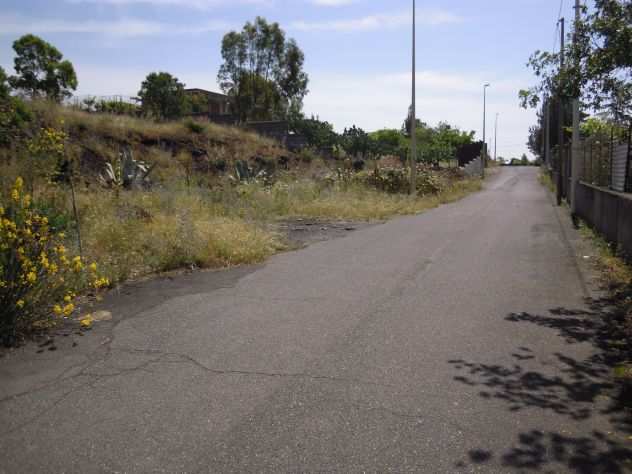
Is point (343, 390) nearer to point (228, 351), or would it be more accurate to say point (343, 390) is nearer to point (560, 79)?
point (228, 351)

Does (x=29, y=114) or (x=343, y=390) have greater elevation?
(x=29, y=114)

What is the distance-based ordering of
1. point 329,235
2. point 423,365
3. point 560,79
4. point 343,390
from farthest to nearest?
point 329,235 → point 560,79 → point 423,365 → point 343,390

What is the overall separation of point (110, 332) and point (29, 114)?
1643 cm

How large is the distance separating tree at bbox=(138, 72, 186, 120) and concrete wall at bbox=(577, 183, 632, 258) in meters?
47.3

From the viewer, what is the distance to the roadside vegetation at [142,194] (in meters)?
6.13

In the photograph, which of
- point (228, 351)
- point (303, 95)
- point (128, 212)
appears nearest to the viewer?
point (228, 351)

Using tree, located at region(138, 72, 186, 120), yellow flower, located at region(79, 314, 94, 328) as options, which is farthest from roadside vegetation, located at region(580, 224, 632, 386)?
tree, located at region(138, 72, 186, 120)

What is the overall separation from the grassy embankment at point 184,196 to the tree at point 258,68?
89.7ft

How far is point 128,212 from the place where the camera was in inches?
461

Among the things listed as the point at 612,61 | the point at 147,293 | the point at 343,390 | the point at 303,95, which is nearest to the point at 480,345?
the point at 343,390

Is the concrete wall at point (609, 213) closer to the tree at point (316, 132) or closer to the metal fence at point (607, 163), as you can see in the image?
the metal fence at point (607, 163)

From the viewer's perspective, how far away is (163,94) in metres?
57.7

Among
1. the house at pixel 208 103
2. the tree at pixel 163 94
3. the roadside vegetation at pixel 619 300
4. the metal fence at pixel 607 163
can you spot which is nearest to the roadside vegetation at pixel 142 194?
the roadside vegetation at pixel 619 300

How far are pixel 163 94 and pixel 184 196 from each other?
46533mm
